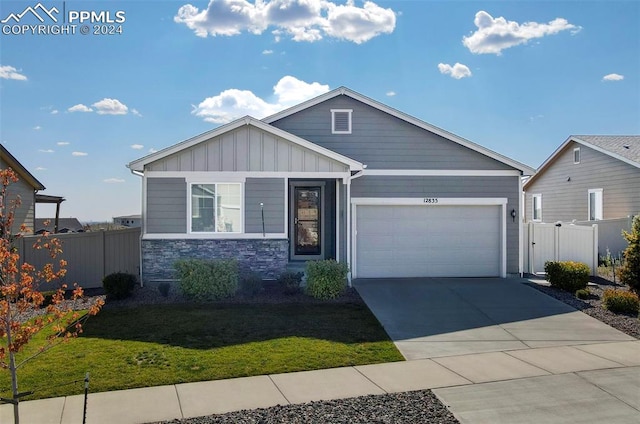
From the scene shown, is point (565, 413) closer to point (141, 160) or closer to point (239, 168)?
point (239, 168)

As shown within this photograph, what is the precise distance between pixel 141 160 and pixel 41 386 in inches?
284

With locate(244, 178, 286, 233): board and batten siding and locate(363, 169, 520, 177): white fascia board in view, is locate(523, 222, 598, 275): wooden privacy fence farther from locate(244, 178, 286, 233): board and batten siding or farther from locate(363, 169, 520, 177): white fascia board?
locate(244, 178, 286, 233): board and batten siding

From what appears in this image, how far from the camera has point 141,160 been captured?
42.1ft

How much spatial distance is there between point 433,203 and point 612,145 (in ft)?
36.8

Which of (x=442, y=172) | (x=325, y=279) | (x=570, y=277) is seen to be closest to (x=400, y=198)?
(x=442, y=172)

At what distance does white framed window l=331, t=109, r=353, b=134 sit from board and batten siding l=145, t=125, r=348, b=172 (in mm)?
2302

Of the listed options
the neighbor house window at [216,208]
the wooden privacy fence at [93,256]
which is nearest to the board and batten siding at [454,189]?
the neighbor house window at [216,208]

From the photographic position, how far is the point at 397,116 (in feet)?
50.0

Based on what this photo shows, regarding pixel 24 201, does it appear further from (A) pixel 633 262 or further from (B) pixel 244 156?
(A) pixel 633 262

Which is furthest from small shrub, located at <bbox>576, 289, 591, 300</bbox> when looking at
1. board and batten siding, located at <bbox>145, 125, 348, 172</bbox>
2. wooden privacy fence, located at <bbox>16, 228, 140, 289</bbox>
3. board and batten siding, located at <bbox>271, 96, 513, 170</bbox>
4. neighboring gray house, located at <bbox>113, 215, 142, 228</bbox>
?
neighboring gray house, located at <bbox>113, 215, 142, 228</bbox>

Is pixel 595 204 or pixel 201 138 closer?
pixel 201 138

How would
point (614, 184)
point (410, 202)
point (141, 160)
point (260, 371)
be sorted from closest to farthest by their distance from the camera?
point (260, 371)
point (141, 160)
point (410, 202)
point (614, 184)

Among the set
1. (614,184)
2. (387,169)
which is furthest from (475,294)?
(614,184)

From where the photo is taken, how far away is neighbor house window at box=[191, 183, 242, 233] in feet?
43.4
